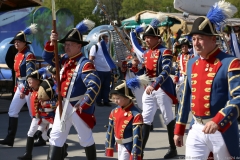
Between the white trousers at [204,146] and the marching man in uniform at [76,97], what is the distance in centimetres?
172

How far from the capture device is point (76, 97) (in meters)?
6.01

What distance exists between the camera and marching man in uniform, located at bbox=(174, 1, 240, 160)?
429cm

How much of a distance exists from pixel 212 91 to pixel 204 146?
47cm

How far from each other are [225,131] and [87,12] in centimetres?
3555

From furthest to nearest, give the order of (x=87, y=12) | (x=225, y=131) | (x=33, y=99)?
(x=87, y=12) → (x=33, y=99) → (x=225, y=131)

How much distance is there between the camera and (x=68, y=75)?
6.04 meters

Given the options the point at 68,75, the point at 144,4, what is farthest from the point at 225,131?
the point at 144,4

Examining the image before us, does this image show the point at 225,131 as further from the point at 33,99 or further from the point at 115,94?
the point at 33,99

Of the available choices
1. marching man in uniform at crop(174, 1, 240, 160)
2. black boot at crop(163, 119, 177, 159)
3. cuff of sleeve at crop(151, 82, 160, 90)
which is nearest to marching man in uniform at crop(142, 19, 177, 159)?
black boot at crop(163, 119, 177, 159)

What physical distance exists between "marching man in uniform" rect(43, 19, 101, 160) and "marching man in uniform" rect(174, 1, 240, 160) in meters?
1.65

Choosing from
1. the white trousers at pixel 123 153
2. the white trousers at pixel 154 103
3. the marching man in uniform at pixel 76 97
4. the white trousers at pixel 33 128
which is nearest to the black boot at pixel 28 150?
the white trousers at pixel 33 128

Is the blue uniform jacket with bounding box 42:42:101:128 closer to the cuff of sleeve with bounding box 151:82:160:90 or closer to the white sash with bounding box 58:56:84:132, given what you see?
the white sash with bounding box 58:56:84:132

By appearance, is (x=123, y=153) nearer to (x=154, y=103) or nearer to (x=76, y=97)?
(x=76, y=97)

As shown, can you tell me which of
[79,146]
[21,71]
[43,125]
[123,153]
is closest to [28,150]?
[43,125]
